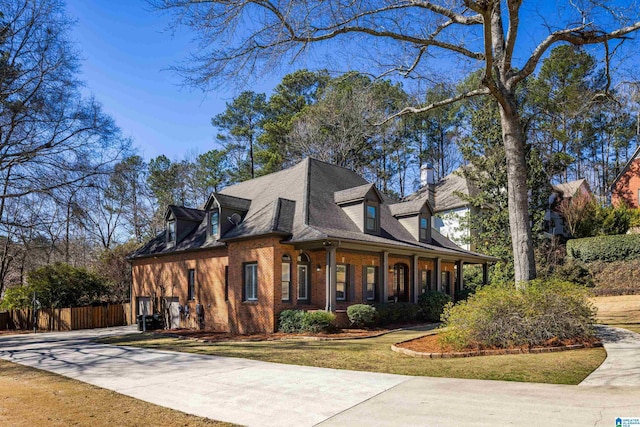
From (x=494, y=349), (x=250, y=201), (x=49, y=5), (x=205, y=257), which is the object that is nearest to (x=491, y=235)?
(x=250, y=201)

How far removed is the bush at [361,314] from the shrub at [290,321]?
1953 millimetres

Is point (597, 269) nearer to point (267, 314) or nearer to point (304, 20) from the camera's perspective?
point (267, 314)

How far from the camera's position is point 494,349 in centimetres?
969

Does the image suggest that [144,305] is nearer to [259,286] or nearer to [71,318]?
[71,318]

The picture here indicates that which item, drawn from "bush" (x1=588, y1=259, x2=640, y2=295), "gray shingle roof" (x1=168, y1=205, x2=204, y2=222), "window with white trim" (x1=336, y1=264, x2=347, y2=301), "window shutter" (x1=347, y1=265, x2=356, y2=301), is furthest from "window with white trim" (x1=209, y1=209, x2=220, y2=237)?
"bush" (x1=588, y1=259, x2=640, y2=295)

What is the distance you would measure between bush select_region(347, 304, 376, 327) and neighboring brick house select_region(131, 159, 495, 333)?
0.68 metres

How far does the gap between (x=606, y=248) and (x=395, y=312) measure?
15384mm

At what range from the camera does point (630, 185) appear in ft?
113

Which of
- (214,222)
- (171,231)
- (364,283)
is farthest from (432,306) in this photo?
(171,231)

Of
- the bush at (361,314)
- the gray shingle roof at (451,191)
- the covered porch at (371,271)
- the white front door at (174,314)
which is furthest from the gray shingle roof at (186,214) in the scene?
the gray shingle roof at (451,191)

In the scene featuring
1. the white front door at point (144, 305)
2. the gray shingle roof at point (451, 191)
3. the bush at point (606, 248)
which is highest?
the gray shingle roof at point (451, 191)

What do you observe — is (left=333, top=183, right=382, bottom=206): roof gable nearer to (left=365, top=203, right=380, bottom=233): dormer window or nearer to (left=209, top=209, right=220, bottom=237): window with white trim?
(left=365, top=203, right=380, bottom=233): dormer window

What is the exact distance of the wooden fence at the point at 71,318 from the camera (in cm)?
2477

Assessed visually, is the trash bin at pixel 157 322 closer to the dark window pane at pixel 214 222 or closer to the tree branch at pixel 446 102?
the dark window pane at pixel 214 222
